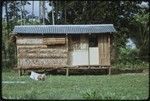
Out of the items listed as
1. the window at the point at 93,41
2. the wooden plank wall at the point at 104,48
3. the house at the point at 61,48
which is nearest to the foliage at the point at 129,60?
the wooden plank wall at the point at 104,48

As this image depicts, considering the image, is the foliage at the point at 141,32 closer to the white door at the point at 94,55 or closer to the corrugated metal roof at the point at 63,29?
the corrugated metal roof at the point at 63,29

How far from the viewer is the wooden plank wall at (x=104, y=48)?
2244 cm

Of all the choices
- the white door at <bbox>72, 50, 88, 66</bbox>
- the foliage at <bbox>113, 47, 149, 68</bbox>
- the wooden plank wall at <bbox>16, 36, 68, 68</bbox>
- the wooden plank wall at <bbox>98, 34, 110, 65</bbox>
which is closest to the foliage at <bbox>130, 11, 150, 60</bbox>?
the foliage at <bbox>113, 47, 149, 68</bbox>

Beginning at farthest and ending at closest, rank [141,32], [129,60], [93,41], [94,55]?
[129,60], [141,32], [93,41], [94,55]

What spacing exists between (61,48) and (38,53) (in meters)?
1.29

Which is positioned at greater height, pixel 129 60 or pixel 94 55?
pixel 94 55

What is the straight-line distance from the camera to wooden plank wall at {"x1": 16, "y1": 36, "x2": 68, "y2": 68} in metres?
22.2

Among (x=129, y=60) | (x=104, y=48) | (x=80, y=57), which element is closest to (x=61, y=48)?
(x=80, y=57)

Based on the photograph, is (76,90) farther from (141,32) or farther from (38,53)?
(141,32)

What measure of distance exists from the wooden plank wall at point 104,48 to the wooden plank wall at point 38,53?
192 cm

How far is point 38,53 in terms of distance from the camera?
878 inches

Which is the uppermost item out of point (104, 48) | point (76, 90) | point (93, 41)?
point (93, 41)

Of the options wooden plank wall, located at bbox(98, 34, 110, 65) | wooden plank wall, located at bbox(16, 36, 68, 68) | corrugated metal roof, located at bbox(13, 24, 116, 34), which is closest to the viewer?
corrugated metal roof, located at bbox(13, 24, 116, 34)

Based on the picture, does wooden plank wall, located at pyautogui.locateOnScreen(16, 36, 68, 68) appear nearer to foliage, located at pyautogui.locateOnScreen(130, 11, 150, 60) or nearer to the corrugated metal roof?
the corrugated metal roof
